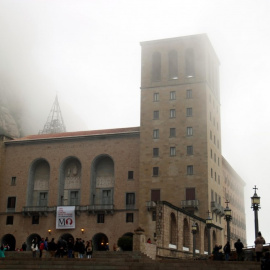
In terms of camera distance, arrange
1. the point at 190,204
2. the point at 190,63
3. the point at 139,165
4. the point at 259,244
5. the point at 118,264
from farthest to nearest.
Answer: the point at 190,63, the point at 139,165, the point at 190,204, the point at 118,264, the point at 259,244

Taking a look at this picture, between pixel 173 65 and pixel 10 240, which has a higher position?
pixel 173 65

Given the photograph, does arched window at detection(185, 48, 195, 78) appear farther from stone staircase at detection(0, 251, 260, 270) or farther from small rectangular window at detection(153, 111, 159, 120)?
stone staircase at detection(0, 251, 260, 270)

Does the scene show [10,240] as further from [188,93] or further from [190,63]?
[190,63]

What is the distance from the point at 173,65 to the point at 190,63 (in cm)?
207

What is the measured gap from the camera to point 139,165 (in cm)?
5597

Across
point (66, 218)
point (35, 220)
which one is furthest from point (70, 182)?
point (35, 220)

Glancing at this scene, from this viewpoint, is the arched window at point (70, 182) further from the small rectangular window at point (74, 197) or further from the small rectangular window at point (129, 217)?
the small rectangular window at point (129, 217)

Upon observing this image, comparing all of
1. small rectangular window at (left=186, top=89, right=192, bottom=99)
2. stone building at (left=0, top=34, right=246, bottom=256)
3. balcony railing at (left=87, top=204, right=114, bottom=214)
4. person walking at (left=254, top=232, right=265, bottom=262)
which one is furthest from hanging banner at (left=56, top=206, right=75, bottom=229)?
person walking at (left=254, top=232, right=265, bottom=262)

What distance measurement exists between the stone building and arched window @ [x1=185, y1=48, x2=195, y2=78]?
0.41 feet

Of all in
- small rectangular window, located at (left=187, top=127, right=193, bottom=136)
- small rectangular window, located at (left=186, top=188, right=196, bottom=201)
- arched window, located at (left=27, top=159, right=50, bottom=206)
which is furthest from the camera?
arched window, located at (left=27, top=159, right=50, bottom=206)

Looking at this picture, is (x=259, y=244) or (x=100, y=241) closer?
(x=259, y=244)

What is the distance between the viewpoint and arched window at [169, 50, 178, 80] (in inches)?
2302

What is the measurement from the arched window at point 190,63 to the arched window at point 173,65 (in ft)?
4.30

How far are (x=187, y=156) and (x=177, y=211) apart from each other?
13.3 metres
